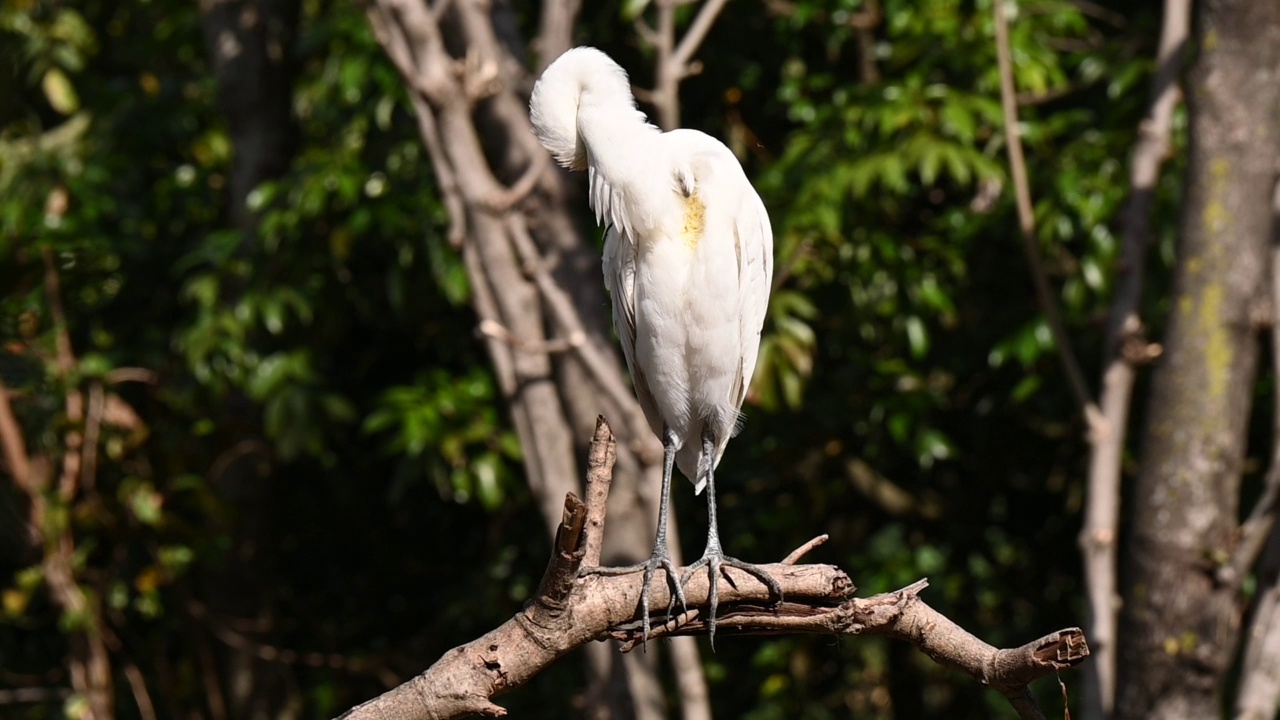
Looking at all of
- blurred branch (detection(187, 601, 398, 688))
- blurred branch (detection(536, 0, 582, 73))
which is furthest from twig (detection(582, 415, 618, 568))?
blurred branch (detection(187, 601, 398, 688))

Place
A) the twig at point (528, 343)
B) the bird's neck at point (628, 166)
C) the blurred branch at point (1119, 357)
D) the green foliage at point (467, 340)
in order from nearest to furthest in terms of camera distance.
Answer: the bird's neck at point (628, 166) → the blurred branch at point (1119, 357) → the twig at point (528, 343) → the green foliage at point (467, 340)

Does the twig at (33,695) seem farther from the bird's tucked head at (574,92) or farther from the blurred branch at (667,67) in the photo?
the bird's tucked head at (574,92)

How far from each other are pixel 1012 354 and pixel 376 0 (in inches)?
72.2

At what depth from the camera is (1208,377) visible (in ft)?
10.7

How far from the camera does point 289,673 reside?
206 inches

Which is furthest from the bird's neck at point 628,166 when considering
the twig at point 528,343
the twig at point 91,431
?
the twig at point 91,431

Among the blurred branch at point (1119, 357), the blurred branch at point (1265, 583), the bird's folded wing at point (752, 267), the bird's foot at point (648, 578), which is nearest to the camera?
the bird's foot at point (648, 578)

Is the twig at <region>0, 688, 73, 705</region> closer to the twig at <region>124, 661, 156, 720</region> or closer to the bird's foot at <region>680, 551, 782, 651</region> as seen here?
the twig at <region>124, 661, 156, 720</region>

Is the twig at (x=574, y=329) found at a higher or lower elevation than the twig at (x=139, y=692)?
higher

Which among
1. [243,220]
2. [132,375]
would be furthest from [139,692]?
[243,220]

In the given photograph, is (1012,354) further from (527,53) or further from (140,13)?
(140,13)

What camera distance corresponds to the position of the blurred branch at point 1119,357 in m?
3.32

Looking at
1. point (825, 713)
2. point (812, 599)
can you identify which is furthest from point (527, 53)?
point (812, 599)

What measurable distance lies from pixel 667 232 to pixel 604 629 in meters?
0.73
